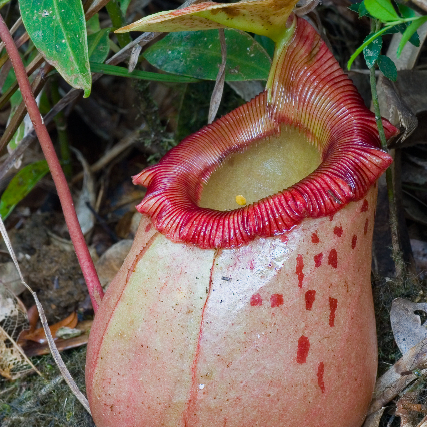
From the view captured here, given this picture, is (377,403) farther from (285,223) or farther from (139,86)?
(139,86)

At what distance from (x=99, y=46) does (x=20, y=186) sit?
791 millimetres

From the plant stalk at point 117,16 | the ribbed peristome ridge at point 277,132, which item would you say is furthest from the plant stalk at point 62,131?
the ribbed peristome ridge at point 277,132

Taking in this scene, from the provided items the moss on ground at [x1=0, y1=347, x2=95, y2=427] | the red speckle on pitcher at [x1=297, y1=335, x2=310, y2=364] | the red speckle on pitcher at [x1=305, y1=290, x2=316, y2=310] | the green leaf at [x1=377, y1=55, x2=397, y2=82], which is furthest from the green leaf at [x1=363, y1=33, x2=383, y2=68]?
the moss on ground at [x1=0, y1=347, x2=95, y2=427]

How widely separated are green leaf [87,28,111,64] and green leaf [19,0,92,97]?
0.35 m

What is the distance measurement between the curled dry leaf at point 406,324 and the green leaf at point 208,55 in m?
0.85

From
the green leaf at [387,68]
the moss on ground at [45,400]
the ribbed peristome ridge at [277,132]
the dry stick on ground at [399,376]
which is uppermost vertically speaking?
the green leaf at [387,68]

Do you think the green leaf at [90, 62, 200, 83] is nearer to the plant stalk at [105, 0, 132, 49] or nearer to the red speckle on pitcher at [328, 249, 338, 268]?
the plant stalk at [105, 0, 132, 49]

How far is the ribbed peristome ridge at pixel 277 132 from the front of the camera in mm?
1301

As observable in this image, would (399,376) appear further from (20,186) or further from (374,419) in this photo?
(20,186)

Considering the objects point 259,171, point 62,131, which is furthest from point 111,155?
point 259,171

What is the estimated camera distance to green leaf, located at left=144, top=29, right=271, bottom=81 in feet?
6.03

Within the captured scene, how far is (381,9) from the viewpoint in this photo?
1.25 m

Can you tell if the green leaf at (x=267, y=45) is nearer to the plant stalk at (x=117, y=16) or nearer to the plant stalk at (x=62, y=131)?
the plant stalk at (x=117, y=16)

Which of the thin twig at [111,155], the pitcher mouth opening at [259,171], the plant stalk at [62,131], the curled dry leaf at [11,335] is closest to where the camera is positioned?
the pitcher mouth opening at [259,171]
